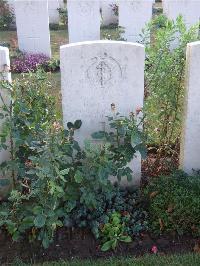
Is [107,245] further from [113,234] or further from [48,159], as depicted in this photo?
[48,159]

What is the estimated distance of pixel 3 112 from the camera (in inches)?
155

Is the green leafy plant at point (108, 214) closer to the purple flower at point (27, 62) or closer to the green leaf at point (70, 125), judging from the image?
the green leaf at point (70, 125)

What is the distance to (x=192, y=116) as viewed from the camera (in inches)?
159

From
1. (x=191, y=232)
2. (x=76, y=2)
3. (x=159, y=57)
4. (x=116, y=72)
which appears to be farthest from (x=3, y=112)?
(x=76, y=2)

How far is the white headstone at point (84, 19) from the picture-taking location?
8023 mm

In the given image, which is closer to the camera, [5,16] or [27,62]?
[27,62]

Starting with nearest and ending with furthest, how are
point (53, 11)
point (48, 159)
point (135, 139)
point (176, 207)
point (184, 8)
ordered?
point (48, 159)
point (135, 139)
point (176, 207)
point (184, 8)
point (53, 11)

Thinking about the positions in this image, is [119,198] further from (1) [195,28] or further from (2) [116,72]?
(1) [195,28]

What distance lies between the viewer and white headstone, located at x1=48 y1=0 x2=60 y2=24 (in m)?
11.4

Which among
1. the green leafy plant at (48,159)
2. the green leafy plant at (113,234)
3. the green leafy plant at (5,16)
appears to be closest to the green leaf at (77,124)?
the green leafy plant at (48,159)

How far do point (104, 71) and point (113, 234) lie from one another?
136 cm

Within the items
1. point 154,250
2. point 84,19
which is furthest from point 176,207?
point 84,19

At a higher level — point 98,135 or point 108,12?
point 108,12

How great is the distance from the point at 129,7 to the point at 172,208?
16.7ft
